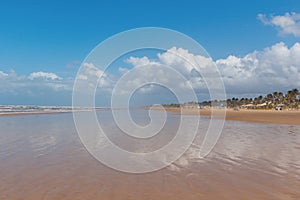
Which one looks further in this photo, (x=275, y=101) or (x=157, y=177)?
(x=275, y=101)

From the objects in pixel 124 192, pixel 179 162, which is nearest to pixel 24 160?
pixel 124 192

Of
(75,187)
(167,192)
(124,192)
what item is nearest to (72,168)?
(75,187)

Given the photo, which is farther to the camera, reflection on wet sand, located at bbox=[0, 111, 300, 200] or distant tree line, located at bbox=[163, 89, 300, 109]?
distant tree line, located at bbox=[163, 89, 300, 109]

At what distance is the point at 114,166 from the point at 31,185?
2971 millimetres

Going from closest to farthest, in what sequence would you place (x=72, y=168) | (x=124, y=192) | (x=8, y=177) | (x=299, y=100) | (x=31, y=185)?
1. (x=124, y=192)
2. (x=31, y=185)
3. (x=8, y=177)
4. (x=72, y=168)
5. (x=299, y=100)

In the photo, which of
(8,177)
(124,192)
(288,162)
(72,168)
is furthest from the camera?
(288,162)

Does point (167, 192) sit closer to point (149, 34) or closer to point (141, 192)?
point (141, 192)

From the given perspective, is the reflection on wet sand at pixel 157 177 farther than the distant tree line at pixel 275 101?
No

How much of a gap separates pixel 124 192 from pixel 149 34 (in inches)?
295

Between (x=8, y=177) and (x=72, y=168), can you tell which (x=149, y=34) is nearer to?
(x=72, y=168)

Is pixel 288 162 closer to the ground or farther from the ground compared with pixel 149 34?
closer to the ground

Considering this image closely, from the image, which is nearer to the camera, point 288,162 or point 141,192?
point 141,192

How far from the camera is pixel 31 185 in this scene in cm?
650

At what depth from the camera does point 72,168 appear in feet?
27.3
